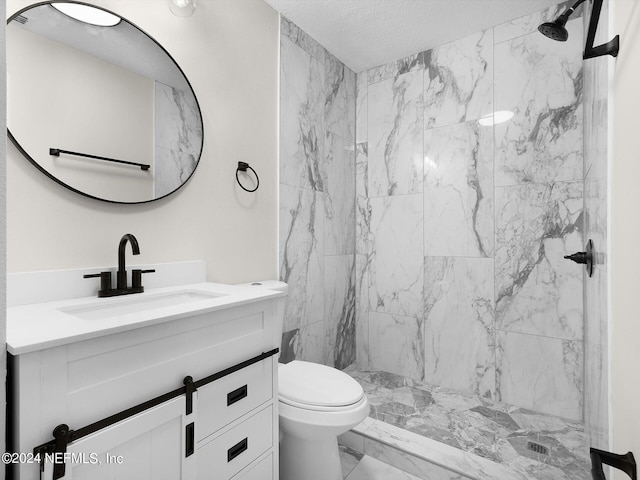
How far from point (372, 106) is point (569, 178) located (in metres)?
1.50

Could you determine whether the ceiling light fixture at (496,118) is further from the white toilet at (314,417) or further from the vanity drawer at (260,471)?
the vanity drawer at (260,471)

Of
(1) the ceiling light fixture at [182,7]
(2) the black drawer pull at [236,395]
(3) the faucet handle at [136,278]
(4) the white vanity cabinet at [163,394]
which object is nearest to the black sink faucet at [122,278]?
(3) the faucet handle at [136,278]

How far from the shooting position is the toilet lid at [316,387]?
1.40 m

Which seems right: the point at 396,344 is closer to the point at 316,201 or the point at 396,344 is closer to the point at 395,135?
the point at 316,201

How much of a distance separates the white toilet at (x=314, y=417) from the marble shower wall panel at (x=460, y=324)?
1116mm

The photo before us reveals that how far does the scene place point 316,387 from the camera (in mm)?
1506

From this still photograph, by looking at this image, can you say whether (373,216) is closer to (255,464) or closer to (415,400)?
(415,400)

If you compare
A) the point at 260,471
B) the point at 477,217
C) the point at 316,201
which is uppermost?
the point at 316,201

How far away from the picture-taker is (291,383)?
1537 millimetres

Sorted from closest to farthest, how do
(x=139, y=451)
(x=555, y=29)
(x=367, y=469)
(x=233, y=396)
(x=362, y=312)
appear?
(x=139, y=451) < (x=233, y=396) < (x=555, y=29) < (x=367, y=469) < (x=362, y=312)

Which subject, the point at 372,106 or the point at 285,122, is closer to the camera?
the point at 285,122

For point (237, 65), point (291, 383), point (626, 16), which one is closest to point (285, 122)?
point (237, 65)

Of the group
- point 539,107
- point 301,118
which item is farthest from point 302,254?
point 539,107

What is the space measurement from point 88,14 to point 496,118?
226cm
